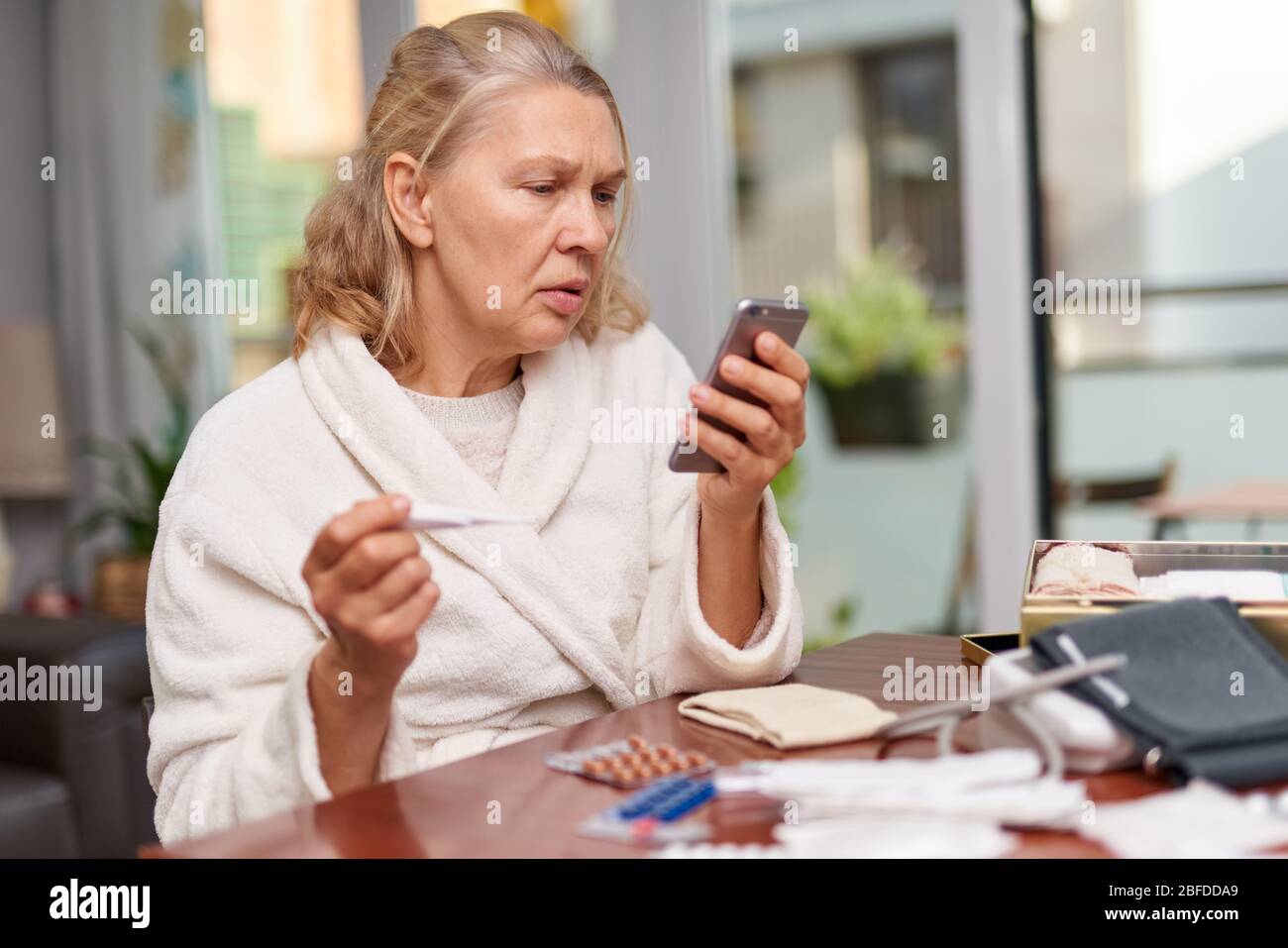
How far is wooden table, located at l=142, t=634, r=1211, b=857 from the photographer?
84 cm

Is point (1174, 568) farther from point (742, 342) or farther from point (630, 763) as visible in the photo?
point (630, 763)

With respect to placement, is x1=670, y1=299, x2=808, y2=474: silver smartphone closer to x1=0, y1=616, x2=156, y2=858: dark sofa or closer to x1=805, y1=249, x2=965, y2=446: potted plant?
x1=0, y1=616, x2=156, y2=858: dark sofa

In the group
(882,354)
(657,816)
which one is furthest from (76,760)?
(882,354)

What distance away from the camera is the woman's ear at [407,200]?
152cm

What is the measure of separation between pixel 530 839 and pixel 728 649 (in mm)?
500

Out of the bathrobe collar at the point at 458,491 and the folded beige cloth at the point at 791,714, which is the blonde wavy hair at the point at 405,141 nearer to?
the bathrobe collar at the point at 458,491

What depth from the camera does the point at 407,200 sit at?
1.53 meters

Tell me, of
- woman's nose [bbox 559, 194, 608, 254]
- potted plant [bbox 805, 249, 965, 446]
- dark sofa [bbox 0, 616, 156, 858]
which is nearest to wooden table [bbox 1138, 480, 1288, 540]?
potted plant [bbox 805, 249, 965, 446]

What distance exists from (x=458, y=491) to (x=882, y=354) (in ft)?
10.9

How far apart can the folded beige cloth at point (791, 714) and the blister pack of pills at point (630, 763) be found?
70 mm

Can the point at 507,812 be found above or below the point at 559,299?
below
